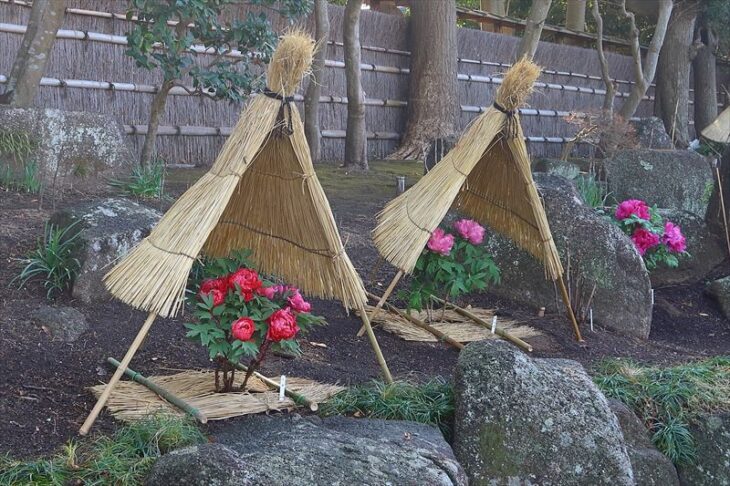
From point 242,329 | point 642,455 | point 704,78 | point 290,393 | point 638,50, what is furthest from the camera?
point 704,78

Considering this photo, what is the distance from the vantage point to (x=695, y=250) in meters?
6.76

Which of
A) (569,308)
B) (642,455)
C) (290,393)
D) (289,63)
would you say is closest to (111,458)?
(290,393)

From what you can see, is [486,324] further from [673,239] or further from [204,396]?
[204,396]

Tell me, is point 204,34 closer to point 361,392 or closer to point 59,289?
point 59,289

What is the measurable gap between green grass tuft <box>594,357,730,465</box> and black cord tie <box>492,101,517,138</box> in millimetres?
1193

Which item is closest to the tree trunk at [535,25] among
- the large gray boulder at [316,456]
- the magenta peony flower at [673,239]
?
the magenta peony flower at [673,239]

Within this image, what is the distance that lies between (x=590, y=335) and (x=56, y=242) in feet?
9.25

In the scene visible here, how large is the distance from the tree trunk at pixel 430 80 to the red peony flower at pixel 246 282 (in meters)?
7.51

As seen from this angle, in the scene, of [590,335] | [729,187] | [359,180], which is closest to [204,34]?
[359,180]

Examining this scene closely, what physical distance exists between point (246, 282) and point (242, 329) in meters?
0.18

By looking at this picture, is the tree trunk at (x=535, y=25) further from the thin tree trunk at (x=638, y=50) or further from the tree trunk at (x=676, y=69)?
the tree trunk at (x=676, y=69)

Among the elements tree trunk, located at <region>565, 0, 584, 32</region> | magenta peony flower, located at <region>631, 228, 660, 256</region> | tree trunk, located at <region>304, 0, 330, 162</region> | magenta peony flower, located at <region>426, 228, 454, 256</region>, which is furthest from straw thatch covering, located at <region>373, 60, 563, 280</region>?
tree trunk, located at <region>565, 0, 584, 32</region>

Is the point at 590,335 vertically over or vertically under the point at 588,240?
under

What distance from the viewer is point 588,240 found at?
5402 millimetres
